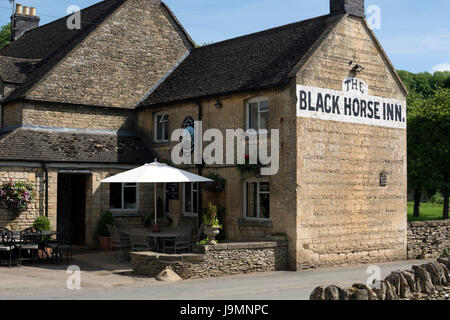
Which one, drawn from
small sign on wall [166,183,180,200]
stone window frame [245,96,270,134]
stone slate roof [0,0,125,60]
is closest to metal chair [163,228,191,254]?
small sign on wall [166,183,180,200]

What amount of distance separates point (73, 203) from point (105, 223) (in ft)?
9.44

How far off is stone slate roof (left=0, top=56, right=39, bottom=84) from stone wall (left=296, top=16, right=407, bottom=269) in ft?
39.6

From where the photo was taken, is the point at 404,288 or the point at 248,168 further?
the point at 248,168

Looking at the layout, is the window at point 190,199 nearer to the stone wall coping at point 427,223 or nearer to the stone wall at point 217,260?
the stone wall at point 217,260

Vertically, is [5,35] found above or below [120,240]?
above

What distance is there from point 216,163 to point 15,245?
7.05m

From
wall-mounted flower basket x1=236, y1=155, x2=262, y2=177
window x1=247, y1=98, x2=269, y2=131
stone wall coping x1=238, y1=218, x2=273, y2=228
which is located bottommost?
stone wall coping x1=238, y1=218, x2=273, y2=228

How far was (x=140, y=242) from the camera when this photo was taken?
18.5 m

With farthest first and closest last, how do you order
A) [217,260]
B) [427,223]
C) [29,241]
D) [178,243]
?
[427,223]
[178,243]
[29,241]
[217,260]

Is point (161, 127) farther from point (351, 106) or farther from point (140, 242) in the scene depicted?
point (351, 106)

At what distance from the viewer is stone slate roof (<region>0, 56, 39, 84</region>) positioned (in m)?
24.0

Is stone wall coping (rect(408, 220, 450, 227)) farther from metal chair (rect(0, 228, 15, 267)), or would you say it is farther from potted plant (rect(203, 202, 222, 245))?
metal chair (rect(0, 228, 15, 267))

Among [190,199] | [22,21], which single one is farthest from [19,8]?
[190,199]

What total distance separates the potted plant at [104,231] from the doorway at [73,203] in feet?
5.88
